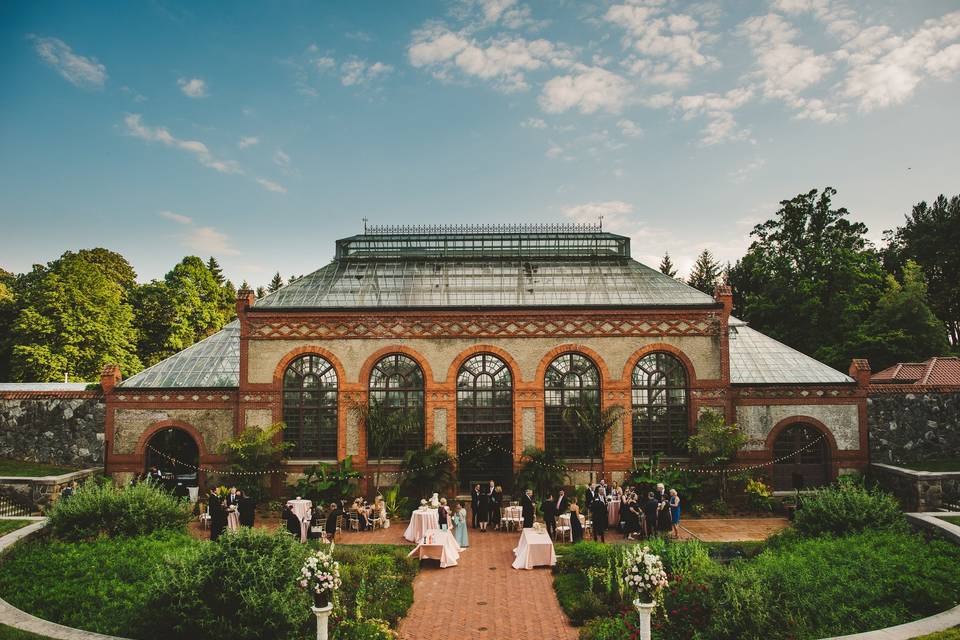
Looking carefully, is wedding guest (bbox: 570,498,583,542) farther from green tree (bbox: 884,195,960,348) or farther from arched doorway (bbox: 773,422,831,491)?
green tree (bbox: 884,195,960,348)

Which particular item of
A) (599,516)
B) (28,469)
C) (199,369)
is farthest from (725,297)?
(28,469)

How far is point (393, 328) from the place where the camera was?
22.1m

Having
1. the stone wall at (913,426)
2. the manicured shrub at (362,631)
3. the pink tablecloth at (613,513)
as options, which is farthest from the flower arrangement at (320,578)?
the stone wall at (913,426)

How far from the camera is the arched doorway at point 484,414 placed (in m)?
22.0

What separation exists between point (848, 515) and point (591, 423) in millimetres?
8692

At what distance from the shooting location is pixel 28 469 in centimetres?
2166

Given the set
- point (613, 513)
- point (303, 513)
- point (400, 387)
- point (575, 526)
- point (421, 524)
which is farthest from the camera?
point (400, 387)

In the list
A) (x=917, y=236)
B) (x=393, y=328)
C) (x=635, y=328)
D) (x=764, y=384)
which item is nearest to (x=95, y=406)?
(x=393, y=328)

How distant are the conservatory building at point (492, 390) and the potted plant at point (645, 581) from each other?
12453 mm

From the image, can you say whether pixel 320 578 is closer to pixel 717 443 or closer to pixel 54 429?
pixel 717 443

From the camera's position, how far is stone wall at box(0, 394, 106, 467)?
22.2 m

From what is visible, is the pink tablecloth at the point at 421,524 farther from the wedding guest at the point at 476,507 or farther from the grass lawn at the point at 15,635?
the grass lawn at the point at 15,635

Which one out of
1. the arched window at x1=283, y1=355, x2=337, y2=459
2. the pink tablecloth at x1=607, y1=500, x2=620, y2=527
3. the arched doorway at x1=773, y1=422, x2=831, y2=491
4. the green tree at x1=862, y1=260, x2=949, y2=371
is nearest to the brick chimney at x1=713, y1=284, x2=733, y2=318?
the arched doorway at x1=773, y1=422, x2=831, y2=491

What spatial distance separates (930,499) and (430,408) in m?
16.8
